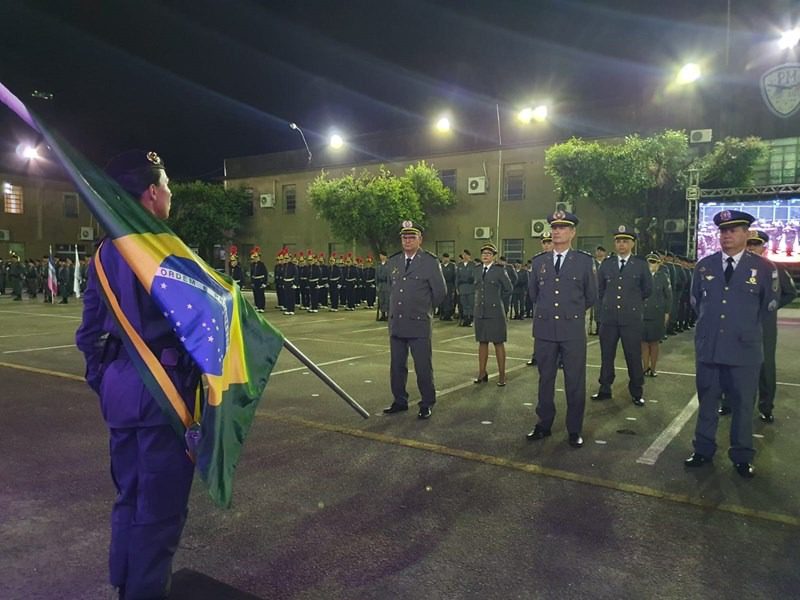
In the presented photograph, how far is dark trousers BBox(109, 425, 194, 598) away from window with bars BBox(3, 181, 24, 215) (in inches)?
1789

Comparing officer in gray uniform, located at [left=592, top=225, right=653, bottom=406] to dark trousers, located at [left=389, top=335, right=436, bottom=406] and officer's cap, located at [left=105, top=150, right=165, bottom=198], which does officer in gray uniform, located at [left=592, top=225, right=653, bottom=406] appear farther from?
officer's cap, located at [left=105, top=150, right=165, bottom=198]

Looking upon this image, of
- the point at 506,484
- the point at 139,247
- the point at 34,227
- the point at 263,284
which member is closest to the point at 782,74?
the point at 263,284

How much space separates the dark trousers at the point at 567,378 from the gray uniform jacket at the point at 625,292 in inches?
78.7

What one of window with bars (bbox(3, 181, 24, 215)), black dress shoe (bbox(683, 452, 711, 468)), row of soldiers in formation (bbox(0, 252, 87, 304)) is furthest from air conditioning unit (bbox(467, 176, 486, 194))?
window with bars (bbox(3, 181, 24, 215))

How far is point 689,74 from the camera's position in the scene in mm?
26547

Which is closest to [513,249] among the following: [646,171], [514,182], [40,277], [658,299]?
[514,182]

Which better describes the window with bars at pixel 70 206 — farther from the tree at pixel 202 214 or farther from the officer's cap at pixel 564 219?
the officer's cap at pixel 564 219

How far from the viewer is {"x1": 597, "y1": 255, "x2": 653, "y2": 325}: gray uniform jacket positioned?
7.39 metres

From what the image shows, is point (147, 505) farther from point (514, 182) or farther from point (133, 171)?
point (514, 182)

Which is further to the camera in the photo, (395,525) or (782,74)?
(782,74)

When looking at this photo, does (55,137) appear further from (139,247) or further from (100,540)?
(100,540)

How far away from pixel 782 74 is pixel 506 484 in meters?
28.2

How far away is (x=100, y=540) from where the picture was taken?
11.5ft

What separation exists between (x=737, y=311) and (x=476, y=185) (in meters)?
28.5
